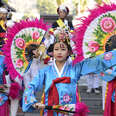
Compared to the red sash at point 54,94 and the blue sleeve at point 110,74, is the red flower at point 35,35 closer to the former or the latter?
the blue sleeve at point 110,74

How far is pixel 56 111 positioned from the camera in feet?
14.5

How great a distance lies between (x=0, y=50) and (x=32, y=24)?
2.19 ft

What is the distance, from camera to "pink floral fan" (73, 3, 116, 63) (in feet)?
16.8

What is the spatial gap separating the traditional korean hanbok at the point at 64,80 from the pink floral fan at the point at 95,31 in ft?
1.41

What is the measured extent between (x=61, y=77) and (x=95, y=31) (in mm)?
1067

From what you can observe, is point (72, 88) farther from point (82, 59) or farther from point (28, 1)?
point (28, 1)

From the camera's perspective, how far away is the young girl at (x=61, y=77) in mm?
4410

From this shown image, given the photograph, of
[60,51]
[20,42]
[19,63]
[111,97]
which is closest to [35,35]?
[20,42]

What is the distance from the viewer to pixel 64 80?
452 centimetres

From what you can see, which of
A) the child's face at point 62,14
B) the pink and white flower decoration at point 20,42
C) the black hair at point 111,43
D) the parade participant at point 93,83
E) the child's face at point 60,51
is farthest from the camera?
the parade participant at point 93,83

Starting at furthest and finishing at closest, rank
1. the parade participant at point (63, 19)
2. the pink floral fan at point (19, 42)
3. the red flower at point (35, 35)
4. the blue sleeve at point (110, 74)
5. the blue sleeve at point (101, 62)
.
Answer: the parade participant at point (63, 19) < the red flower at point (35, 35) < the pink floral fan at point (19, 42) < the blue sleeve at point (110, 74) < the blue sleeve at point (101, 62)

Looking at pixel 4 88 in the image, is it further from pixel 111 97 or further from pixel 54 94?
pixel 111 97

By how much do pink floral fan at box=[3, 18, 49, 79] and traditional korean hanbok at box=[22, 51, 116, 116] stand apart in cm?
125

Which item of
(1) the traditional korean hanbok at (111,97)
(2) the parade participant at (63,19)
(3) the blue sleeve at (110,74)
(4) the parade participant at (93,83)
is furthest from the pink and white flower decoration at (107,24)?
(4) the parade participant at (93,83)
